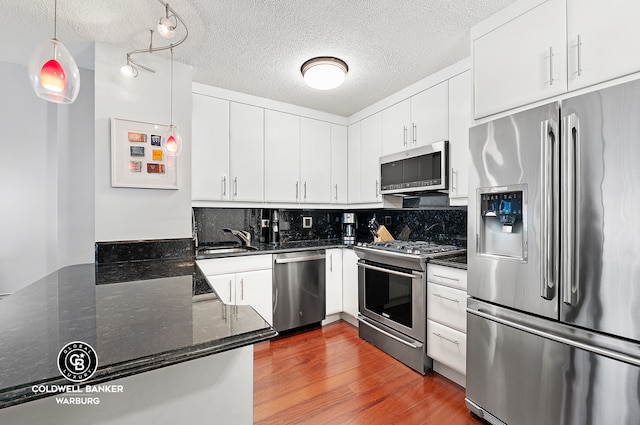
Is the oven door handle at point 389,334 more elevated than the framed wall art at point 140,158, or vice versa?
the framed wall art at point 140,158

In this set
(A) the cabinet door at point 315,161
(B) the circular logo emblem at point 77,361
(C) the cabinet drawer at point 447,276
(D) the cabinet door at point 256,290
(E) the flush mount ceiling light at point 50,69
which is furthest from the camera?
(A) the cabinet door at point 315,161

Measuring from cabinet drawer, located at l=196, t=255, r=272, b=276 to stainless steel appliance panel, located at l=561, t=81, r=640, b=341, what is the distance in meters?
2.15

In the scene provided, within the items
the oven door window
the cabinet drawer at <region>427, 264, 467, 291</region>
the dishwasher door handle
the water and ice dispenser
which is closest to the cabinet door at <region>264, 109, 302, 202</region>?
the dishwasher door handle

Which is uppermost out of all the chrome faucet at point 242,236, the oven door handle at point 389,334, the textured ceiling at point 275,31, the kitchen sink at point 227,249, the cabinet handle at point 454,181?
the textured ceiling at point 275,31

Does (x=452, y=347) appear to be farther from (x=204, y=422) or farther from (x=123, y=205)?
(x=123, y=205)

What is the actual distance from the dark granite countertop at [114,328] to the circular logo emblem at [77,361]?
11 millimetres

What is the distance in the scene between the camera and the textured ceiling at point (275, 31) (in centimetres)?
166

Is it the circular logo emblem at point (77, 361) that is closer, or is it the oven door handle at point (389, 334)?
the circular logo emblem at point (77, 361)

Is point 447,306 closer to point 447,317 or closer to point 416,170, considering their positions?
point 447,317

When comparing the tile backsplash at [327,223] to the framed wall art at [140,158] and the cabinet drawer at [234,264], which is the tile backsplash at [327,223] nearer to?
the cabinet drawer at [234,264]

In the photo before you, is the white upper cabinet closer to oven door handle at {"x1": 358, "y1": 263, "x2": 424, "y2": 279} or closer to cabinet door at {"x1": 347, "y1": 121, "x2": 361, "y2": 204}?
cabinet door at {"x1": 347, "y1": 121, "x2": 361, "y2": 204}

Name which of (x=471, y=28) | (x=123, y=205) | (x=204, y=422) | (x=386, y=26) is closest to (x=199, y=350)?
(x=204, y=422)

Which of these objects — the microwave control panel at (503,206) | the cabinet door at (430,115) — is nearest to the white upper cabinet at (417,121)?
the cabinet door at (430,115)

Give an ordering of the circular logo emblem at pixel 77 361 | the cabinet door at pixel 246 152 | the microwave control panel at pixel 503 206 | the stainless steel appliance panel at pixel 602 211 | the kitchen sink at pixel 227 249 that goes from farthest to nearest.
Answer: the kitchen sink at pixel 227 249
the cabinet door at pixel 246 152
the microwave control panel at pixel 503 206
the stainless steel appliance panel at pixel 602 211
the circular logo emblem at pixel 77 361
